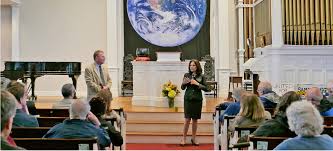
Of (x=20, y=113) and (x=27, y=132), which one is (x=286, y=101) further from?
(x=20, y=113)

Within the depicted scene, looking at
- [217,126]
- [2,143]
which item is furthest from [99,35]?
[2,143]

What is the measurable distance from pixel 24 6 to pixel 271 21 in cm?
777

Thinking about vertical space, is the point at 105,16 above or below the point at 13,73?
above

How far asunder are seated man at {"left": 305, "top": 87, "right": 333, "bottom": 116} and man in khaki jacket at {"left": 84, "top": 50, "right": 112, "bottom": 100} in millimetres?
2738

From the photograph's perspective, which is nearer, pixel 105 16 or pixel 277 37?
pixel 277 37

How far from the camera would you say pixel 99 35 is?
1505 centimetres

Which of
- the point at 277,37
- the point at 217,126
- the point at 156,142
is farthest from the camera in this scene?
the point at 277,37

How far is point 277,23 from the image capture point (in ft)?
33.6

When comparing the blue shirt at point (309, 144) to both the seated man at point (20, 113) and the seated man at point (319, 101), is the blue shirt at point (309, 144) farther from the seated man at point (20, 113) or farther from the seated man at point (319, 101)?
the seated man at point (20, 113)

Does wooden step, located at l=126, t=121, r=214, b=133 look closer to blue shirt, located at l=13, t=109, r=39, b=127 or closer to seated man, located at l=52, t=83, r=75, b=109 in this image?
seated man, located at l=52, t=83, r=75, b=109

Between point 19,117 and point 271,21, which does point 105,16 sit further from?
point 19,117

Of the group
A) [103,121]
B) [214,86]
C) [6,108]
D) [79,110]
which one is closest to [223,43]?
[214,86]

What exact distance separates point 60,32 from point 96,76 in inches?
330

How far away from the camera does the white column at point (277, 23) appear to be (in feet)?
33.3
